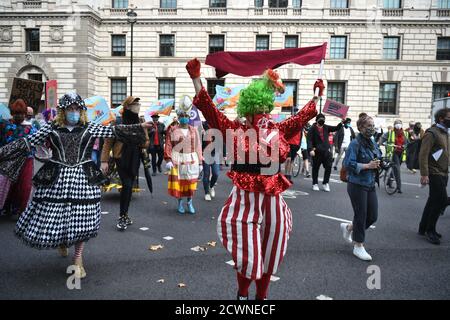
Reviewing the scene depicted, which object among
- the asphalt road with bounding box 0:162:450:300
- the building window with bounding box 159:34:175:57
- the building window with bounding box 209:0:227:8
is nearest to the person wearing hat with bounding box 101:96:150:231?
the asphalt road with bounding box 0:162:450:300

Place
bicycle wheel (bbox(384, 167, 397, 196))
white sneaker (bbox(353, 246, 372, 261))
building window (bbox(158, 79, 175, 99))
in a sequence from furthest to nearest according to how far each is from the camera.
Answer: building window (bbox(158, 79, 175, 99)) < bicycle wheel (bbox(384, 167, 397, 196)) < white sneaker (bbox(353, 246, 372, 261))

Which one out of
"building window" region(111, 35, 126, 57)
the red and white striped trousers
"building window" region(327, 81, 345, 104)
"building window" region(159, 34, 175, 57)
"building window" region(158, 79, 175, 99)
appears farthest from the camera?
"building window" region(111, 35, 126, 57)

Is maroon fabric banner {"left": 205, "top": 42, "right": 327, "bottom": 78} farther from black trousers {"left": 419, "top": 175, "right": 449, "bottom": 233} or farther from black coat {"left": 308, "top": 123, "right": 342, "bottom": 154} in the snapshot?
black coat {"left": 308, "top": 123, "right": 342, "bottom": 154}

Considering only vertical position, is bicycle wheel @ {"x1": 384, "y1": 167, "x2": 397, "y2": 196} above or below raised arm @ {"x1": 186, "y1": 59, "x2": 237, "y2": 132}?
below

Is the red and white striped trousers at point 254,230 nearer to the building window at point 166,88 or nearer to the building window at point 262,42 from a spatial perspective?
the building window at point 262,42

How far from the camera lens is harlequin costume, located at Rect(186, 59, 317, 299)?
3.09 metres

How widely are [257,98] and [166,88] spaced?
29.2m

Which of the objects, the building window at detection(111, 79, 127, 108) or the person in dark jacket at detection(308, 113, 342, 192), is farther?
the building window at detection(111, 79, 127, 108)

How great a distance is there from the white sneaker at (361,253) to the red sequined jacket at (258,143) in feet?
7.62

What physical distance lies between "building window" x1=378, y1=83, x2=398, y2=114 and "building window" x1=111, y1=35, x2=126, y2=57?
72.0 ft

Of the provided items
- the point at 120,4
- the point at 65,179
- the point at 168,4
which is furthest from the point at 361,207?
the point at 120,4

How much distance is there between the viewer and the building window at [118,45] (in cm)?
3161

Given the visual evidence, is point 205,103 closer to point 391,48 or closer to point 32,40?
point 391,48

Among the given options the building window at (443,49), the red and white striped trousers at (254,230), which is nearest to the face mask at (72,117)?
the red and white striped trousers at (254,230)
